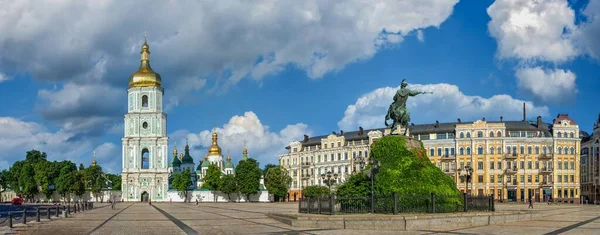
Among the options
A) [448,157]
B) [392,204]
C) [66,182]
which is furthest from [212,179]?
[392,204]

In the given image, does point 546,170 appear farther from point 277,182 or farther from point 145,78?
point 145,78

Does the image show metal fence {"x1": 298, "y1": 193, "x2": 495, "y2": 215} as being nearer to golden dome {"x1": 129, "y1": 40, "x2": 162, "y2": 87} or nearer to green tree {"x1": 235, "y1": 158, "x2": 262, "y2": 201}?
green tree {"x1": 235, "y1": 158, "x2": 262, "y2": 201}

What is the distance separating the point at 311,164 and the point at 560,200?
1694 inches

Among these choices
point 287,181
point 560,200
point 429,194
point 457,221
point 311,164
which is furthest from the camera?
point 311,164

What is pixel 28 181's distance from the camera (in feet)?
376

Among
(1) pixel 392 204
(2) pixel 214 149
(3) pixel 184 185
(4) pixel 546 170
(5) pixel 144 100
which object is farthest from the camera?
(2) pixel 214 149

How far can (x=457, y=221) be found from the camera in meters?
26.3

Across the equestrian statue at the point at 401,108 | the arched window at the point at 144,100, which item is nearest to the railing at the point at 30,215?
the equestrian statue at the point at 401,108

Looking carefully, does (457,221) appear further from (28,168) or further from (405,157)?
(28,168)

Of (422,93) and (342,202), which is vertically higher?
(422,93)

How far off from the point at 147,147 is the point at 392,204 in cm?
9301

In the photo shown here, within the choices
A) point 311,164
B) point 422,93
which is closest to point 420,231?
point 422,93

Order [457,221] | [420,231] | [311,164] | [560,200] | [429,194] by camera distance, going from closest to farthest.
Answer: [420,231]
[457,221]
[429,194]
[560,200]
[311,164]

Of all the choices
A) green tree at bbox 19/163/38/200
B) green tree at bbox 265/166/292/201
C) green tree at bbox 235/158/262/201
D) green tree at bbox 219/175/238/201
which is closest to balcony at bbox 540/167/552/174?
green tree at bbox 265/166/292/201
